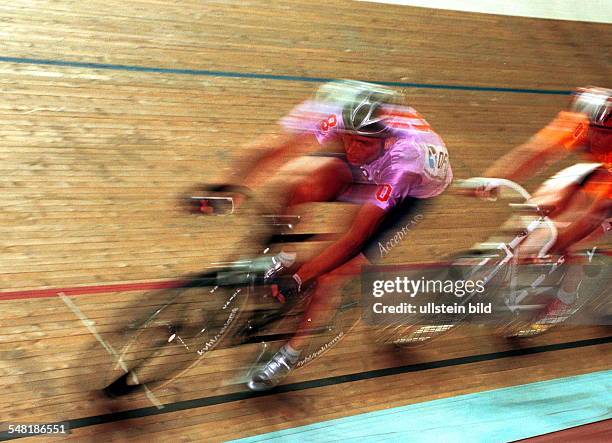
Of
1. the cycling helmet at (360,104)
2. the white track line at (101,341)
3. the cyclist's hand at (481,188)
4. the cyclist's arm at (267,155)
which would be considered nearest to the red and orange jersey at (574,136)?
the cyclist's hand at (481,188)

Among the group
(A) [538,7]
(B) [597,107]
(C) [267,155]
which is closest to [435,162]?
(C) [267,155]

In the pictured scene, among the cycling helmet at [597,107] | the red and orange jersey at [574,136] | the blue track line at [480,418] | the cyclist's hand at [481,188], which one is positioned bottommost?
the blue track line at [480,418]

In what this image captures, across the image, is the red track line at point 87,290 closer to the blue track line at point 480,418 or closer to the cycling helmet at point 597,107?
the blue track line at point 480,418

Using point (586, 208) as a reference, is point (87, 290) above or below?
below

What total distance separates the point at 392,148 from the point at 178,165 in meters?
1.15

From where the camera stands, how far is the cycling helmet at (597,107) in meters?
3.05

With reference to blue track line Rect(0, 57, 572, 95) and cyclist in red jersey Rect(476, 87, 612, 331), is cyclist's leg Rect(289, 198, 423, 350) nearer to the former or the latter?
cyclist in red jersey Rect(476, 87, 612, 331)

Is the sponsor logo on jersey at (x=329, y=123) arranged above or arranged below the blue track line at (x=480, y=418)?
above

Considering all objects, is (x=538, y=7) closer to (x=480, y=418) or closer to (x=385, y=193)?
(x=385, y=193)

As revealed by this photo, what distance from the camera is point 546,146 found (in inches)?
118

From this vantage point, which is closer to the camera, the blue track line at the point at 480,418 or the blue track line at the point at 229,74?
the blue track line at the point at 480,418

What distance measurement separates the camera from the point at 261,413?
2469 mm

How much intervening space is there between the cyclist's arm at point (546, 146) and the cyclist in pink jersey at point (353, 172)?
1.84 ft

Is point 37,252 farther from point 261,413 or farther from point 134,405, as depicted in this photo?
point 261,413
